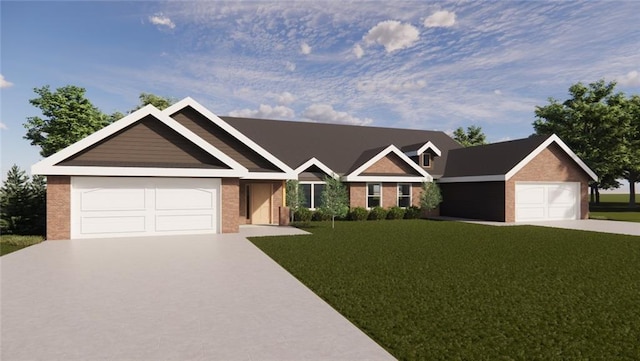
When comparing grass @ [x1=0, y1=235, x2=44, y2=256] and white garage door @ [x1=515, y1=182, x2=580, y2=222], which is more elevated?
white garage door @ [x1=515, y1=182, x2=580, y2=222]

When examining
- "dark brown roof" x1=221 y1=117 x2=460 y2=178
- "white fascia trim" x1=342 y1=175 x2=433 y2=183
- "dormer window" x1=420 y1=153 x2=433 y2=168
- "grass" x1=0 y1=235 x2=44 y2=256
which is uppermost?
"dark brown roof" x1=221 y1=117 x2=460 y2=178

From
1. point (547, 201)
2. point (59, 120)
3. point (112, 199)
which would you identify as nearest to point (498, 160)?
point (547, 201)

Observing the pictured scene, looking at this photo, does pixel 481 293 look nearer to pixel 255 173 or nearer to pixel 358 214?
pixel 255 173

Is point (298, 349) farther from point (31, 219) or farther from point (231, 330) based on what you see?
point (31, 219)

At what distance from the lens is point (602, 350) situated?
541 centimetres

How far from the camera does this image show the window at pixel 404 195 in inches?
1154

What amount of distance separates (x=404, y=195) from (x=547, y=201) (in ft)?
32.1

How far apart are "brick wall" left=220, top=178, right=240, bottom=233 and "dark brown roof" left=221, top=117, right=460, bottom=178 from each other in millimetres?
9072

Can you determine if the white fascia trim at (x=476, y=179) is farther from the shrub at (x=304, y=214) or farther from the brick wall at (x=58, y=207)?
the brick wall at (x=58, y=207)

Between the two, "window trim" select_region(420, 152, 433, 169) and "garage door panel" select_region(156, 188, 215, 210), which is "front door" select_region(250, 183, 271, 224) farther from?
"window trim" select_region(420, 152, 433, 169)

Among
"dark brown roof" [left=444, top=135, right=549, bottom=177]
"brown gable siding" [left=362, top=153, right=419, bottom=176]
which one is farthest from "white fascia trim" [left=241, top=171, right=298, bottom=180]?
"dark brown roof" [left=444, top=135, right=549, bottom=177]

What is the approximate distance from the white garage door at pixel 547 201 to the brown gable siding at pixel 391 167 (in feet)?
24.3

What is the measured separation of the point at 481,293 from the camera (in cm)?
827

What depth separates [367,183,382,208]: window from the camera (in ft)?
92.8
